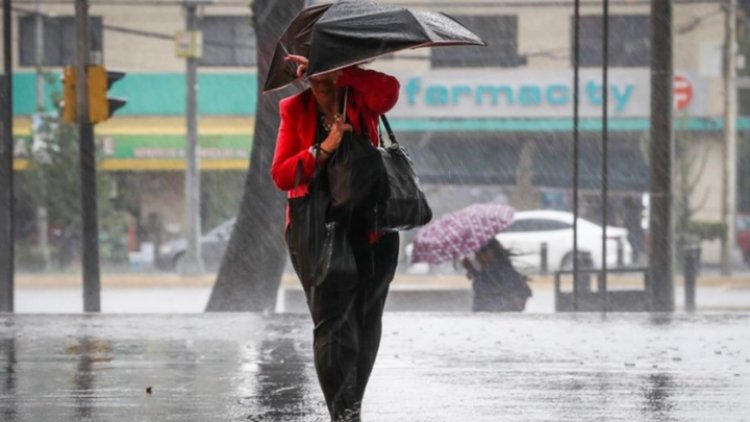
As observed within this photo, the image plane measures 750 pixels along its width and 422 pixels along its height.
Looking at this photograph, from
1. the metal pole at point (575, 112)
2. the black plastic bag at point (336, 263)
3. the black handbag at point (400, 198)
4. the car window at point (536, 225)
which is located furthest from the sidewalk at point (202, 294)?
the black plastic bag at point (336, 263)

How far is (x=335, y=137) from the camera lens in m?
5.28

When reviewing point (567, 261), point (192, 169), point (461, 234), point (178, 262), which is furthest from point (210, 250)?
point (461, 234)

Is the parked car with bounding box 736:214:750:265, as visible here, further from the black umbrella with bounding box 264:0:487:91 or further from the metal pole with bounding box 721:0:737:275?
the black umbrella with bounding box 264:0:487:91

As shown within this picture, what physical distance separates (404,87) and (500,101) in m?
2.14

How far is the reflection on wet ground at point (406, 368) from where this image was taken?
620 cm

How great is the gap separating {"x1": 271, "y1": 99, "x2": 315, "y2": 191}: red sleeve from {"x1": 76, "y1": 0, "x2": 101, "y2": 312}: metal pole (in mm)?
7727

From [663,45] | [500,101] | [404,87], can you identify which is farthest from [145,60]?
[663,45]

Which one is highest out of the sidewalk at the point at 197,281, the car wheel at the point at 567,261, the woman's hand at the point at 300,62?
the woman's hand at the point at 300,62

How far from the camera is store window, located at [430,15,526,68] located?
3297cm

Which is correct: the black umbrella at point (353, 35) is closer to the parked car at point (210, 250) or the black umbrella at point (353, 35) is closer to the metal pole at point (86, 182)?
the metal pole at point (86, 182)

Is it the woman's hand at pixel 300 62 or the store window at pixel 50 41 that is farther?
the store window at pixel 50 41

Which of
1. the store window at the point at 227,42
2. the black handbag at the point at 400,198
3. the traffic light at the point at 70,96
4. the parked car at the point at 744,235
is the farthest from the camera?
the parked car at the point at 744,235

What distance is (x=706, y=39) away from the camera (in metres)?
33.6

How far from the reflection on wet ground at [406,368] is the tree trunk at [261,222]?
12.1ft
